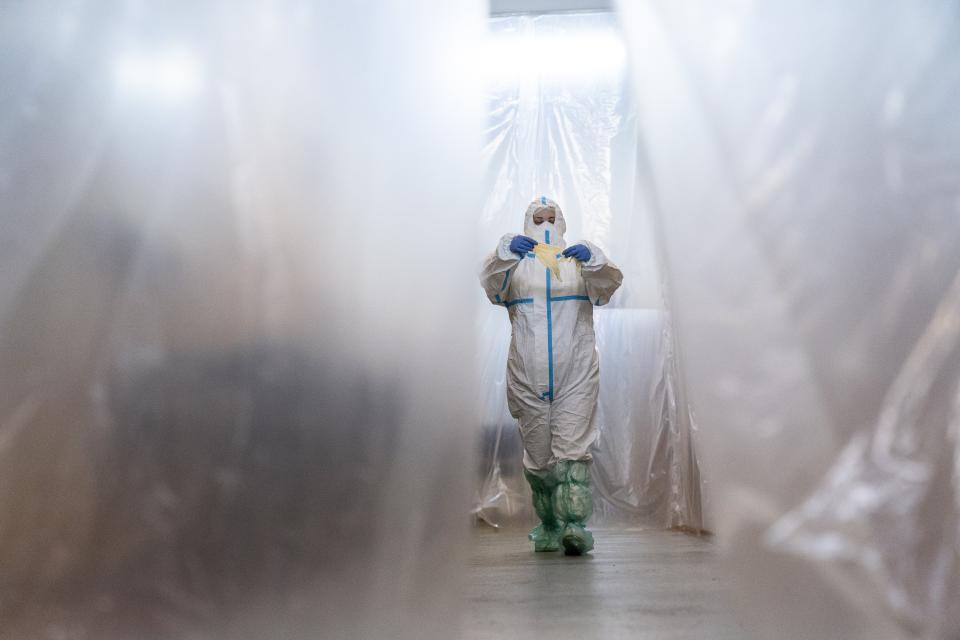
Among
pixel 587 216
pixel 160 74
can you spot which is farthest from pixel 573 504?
pixel 160 74

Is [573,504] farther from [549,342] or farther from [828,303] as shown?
[828,303]

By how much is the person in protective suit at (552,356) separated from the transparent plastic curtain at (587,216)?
3.03ft

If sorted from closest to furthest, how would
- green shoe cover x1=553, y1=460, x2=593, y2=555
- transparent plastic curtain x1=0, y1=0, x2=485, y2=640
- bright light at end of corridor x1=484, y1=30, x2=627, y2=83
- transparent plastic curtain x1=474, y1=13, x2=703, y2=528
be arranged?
1. transparent plastic curtain x1=0, y1=0, x2=485, y2=640
2. green shoe cover x1=553, y1=460, x2=593, y2=555
3. transparent plastic curtain x1=474, y1=13, x2=703, y2=528
4. bright light at end of corridor x1=484, y1=30, x2=627, y2=83

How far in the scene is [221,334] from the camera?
3.52ft

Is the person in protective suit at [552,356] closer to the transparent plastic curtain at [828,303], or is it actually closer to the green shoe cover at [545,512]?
the green shoe cover at [545,512]

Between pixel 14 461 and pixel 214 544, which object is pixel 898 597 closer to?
pixel 214 544

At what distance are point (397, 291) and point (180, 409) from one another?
32 cm

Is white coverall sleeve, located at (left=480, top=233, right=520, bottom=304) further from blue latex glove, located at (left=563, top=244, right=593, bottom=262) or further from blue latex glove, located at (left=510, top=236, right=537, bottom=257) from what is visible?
blue latex glove, located at (left=563, top=244, right=593, bottom=262)

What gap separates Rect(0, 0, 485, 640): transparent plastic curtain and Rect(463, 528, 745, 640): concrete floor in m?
0.50

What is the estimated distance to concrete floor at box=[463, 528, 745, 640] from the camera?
4.83 feet

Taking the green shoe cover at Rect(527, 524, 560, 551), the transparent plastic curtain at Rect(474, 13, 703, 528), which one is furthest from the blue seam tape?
the transparent plastic curtain at Rect(474, 13, 703, 528)

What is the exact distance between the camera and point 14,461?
3.47 feet

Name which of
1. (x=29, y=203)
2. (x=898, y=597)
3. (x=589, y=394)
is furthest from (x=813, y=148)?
(x=589, y=394)

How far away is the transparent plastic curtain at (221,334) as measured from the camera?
1037mm
